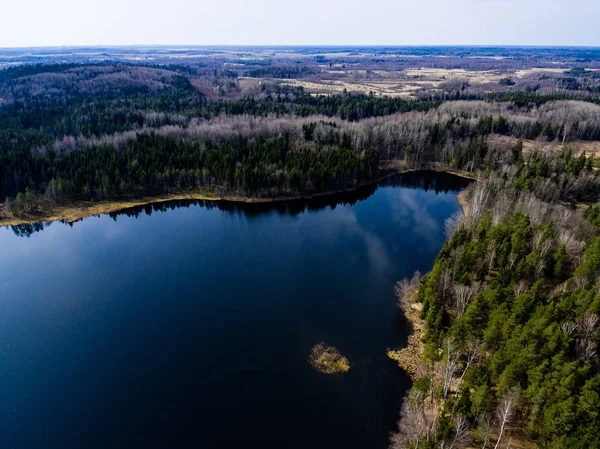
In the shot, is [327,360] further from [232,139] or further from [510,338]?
[232,139]

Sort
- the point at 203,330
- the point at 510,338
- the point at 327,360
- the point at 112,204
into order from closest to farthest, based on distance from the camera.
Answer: the point at 510,338 → the point at 327,360 → the point at 203,330 → the point at 112,204

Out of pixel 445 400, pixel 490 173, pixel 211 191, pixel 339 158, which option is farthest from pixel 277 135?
pixel 445 400

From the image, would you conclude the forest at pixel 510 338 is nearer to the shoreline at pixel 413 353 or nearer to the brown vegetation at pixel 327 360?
the shoreline at pixel 413 353

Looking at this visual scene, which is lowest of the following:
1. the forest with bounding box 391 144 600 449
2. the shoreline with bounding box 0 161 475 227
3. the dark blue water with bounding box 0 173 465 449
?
the dark blue water with bounding box 0 173 465 449

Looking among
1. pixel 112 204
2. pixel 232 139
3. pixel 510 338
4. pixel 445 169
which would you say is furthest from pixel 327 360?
pixel 445 169

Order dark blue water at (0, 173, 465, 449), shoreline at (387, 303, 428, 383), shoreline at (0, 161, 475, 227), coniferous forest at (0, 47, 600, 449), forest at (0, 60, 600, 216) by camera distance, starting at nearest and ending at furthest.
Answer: coniferous forest at (0, 47, 600, 449) < dark blue water at (0, 173, 465, 449) < shoreline at (387, 303, 428, 383) < shoreline at (0, 161, 475, 227) < forest at (0, 60, 600, 216)

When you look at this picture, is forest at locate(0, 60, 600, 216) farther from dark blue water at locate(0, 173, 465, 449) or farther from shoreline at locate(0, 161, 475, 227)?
dark blue water at locate(0, 173, 465, 449)

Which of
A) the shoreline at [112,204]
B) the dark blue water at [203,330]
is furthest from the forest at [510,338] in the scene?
the shoreline at [112,204]

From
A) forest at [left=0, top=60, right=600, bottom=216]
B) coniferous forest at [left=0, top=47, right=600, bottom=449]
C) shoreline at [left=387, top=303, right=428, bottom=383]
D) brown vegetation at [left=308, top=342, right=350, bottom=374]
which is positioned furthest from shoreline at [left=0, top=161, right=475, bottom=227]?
brown vegetation at [left=308, top=342, right=350, bottom=374]
